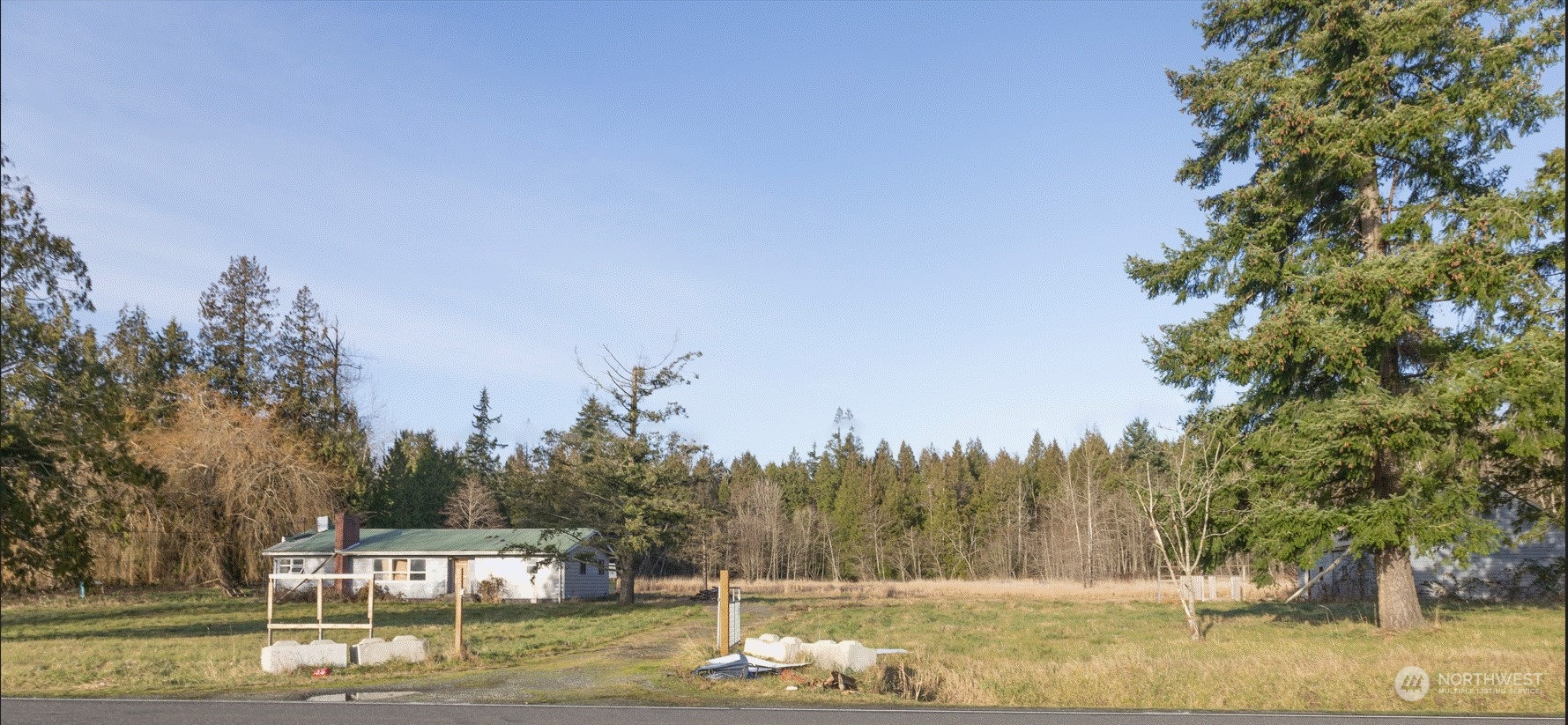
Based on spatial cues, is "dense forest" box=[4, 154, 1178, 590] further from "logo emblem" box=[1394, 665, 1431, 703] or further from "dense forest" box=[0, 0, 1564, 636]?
"logo emblem" box=[1394, 665, 1431, 703]

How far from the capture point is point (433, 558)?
47062 mm

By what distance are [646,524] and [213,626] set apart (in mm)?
18413

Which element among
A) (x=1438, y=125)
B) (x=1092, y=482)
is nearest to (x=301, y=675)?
(x=1438, y=125)

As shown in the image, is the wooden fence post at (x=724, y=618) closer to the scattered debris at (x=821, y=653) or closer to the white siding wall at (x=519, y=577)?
the scattered debris at (x=821, y=653)

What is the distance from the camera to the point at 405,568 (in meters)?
47.4

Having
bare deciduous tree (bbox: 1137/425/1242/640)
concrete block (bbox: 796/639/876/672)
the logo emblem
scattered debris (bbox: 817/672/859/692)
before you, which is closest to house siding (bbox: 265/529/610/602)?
bare deciduous tree (bbox: 1137/425/1242/640)

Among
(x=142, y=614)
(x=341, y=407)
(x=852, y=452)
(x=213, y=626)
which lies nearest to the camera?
(x=142, y=614)

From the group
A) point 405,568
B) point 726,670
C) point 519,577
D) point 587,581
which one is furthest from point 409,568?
point 726,670

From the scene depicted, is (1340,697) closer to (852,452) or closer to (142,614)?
(142,614)

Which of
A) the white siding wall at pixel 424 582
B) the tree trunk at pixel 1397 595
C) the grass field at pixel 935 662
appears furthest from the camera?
the white siding wall at pixel 424 582

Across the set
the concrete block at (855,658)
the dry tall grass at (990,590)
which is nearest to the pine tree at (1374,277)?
the concrete block at (855,658)

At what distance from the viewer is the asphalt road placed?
10.3m

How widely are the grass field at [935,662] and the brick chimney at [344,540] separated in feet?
62.7

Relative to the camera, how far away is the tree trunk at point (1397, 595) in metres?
19.8
